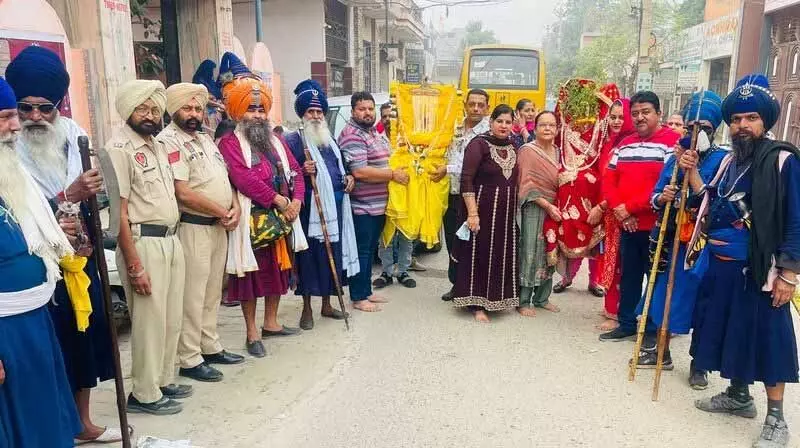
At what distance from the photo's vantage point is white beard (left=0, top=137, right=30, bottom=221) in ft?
7.43

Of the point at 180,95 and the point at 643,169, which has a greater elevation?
the point at 180,95

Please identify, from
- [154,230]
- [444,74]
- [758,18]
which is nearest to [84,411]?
[154,230]

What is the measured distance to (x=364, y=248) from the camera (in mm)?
5199

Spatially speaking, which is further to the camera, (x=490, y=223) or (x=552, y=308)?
(x=552, y=308)

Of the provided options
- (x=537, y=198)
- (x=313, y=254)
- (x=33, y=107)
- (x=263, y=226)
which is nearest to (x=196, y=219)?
(x=263, y=226)

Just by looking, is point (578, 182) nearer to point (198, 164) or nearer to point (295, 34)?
point (198, 164)

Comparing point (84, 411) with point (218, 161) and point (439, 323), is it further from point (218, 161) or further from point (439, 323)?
point (439, 323)

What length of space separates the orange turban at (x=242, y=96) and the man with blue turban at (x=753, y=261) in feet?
9.11

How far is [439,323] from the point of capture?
4957mm

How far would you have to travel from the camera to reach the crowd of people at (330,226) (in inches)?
103

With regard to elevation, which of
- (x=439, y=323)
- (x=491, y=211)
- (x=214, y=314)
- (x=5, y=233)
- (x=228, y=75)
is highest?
(x=228, y=75)

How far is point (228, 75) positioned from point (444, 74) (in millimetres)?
57246

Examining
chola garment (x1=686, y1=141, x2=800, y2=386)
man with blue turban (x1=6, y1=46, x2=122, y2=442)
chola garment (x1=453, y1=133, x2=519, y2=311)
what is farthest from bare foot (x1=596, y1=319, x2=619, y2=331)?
man with blue turban (x1=6, y1=46, x2=122, y2=442)

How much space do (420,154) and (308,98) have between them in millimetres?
1227
